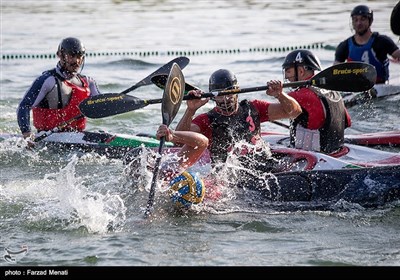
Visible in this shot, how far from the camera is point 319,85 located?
8484 millimetres

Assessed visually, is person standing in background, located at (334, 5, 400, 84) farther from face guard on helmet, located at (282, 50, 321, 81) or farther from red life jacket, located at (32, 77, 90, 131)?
face guard on helmet, located at (282, 50, 321, 81)

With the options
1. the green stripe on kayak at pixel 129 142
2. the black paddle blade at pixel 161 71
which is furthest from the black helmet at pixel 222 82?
the green stripe on kayak at pixel 129 142

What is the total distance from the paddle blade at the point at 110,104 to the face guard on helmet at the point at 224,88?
0.71 m

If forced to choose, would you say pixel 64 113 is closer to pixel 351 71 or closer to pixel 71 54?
pixel 71 54

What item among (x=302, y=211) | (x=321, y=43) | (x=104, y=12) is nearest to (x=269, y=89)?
(x=302, y=211)

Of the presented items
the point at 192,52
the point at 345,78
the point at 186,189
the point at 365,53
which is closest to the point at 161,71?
the point at 345,78

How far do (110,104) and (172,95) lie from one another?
981 mm

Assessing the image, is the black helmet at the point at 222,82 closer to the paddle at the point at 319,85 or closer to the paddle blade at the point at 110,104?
the paddle at the point at 319,85

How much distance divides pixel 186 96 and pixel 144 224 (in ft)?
4.29

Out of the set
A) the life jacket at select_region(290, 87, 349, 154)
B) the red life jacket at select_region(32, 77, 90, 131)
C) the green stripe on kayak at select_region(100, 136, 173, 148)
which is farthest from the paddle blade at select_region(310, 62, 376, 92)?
the red life jacket at select_region(32, 77, 90, 131)

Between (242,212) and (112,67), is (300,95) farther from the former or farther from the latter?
(112,67)

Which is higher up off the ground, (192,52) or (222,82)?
(222,82)

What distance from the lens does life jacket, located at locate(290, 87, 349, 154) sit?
8.77m

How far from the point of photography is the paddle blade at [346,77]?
27.8ft
